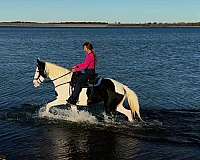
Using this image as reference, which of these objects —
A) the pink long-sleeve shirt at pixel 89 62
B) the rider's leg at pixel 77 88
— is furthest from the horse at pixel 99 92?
the pink long-sleeve shirt at pixel 89 62

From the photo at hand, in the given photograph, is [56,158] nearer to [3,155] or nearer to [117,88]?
[3,155]

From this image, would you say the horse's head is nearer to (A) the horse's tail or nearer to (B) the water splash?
(B) the water splash

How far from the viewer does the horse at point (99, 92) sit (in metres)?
15.9

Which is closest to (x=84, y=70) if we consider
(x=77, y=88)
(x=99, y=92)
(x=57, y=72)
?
(x=77, y=88)

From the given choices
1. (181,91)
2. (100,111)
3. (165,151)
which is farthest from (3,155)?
(181,91)

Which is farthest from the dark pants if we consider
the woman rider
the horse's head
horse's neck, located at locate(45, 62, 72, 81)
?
the horse's head

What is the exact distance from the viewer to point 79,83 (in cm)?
1630

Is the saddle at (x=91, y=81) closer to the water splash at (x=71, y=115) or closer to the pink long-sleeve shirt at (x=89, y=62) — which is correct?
the pink long-sleeve shirt at (x=89, y=62)

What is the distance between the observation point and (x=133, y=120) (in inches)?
640

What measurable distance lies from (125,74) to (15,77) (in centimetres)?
776

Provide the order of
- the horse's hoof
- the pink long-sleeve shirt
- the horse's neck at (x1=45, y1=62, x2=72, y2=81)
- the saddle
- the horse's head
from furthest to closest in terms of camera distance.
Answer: the horse's hoof < the horse's head < the horse's neck at (x1=45, y1=62, x2=72, y2=81) < the saddle < the pink long-sleeve shirt

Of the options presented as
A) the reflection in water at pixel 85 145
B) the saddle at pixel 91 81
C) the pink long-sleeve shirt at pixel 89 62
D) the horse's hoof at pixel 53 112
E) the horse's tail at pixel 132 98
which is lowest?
the horse's hoof at pixel 53 112

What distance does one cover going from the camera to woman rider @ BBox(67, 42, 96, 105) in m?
15.9

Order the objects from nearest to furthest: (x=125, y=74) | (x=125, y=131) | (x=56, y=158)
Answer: (x=56, y=158) → (x=125, y=131) → (x=125, y=74)
